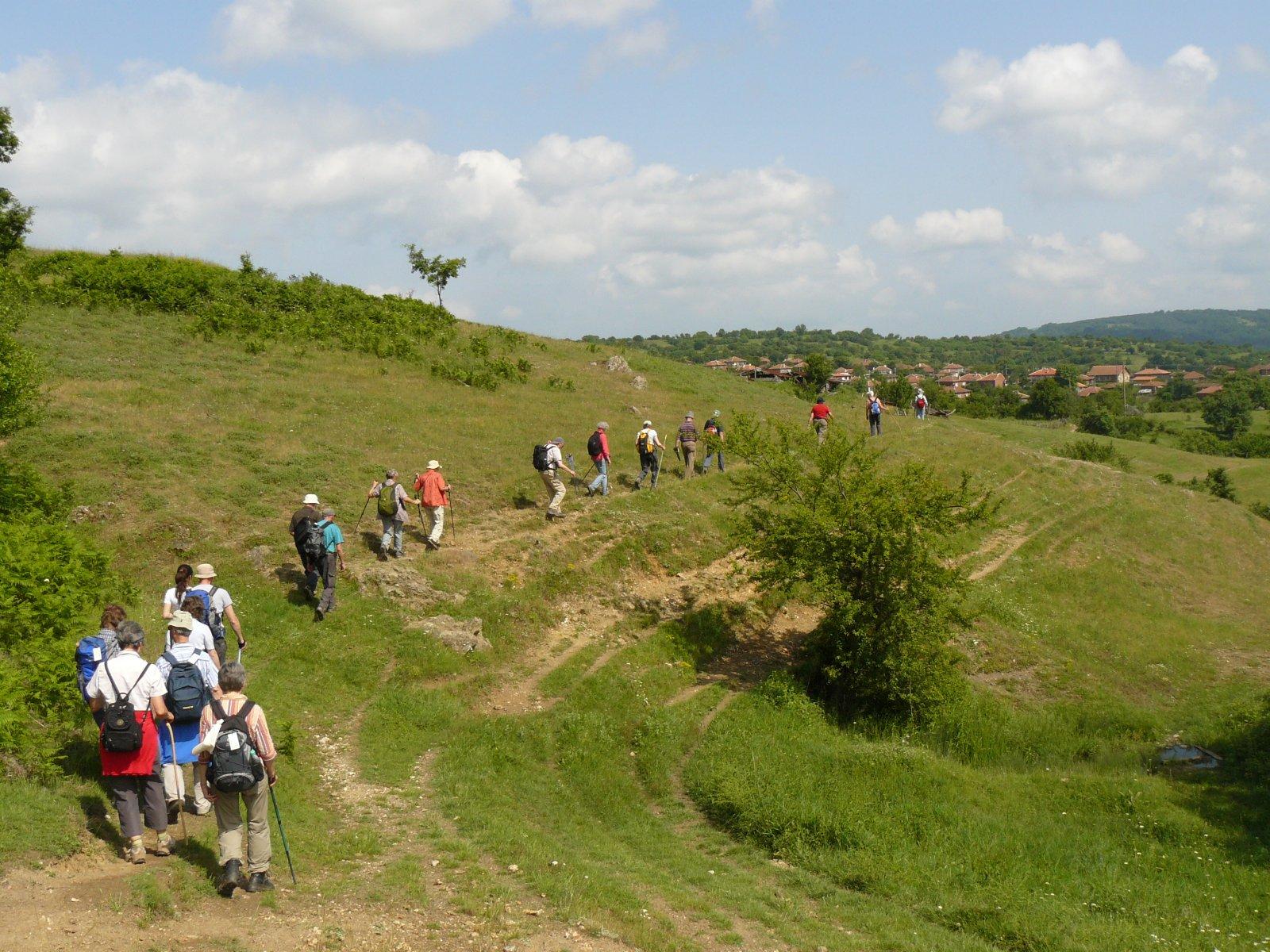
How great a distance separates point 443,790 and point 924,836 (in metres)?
7.16

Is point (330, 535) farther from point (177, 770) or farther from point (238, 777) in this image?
point (238, 777)

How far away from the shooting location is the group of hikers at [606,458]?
23.2 meters

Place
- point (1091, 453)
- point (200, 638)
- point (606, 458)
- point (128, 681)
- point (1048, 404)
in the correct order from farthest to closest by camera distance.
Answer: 1. point (1048, 404)
2. point (1091, 453)
3. point (606, 458)
4. point (200, 638)
5. point (128, 681)

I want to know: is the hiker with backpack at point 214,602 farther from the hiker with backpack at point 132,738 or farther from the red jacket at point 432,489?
the red jacket at point 432,489

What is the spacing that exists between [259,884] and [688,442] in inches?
829

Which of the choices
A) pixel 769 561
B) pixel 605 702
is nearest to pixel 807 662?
pixel 769 561

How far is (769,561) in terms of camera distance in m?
21.2

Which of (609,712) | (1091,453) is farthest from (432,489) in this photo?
(1091,453)

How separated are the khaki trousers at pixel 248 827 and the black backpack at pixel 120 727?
104 cm

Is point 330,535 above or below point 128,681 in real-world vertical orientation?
above

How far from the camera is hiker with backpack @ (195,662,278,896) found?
8.47m

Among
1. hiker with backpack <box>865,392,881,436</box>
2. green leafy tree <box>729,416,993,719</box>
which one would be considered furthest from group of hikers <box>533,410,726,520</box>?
hiker with backpack <box>865,392,881,436</box>

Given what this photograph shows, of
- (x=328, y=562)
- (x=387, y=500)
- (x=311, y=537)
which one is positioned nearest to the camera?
(x=311, y=537)

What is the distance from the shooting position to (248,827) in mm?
8852
